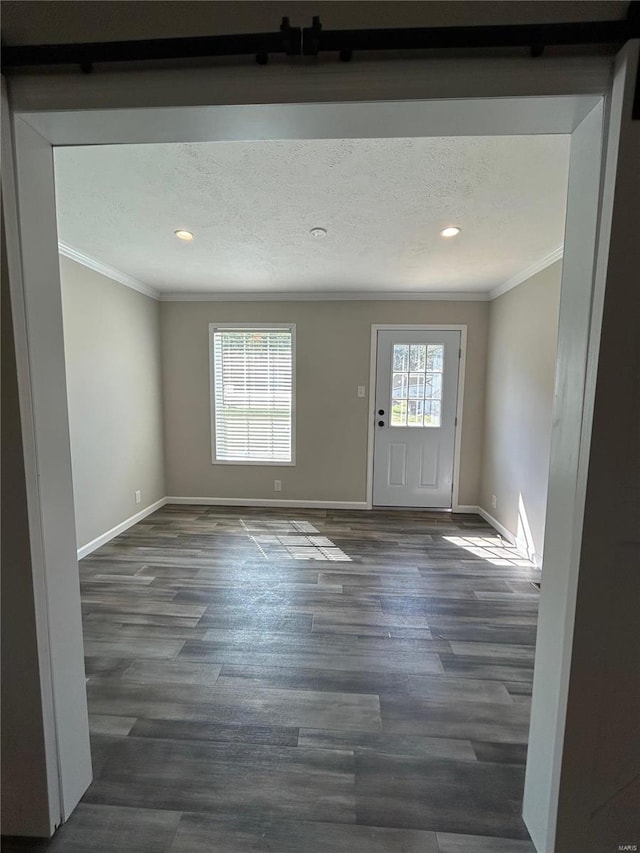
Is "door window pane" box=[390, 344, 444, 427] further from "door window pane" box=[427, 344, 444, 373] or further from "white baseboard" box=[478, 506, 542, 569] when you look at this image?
"white baseboard" box=[478, 506, 542, 569]

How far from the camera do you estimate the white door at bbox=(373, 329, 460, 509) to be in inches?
155

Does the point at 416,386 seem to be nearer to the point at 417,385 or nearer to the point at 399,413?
the point at 417,385

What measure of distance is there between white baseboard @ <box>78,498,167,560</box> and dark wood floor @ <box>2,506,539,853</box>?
203 millimetres

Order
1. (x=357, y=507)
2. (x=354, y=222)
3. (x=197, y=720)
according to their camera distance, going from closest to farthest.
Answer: (x=197, y=720)
(x=354, y=222)
(x=357, y=507)

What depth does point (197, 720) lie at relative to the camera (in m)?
1.44

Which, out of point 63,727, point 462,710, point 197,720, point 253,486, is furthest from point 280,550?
point 63,727

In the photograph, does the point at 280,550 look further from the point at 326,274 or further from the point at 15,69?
the point at 15,69

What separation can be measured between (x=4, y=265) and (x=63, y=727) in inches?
53.0

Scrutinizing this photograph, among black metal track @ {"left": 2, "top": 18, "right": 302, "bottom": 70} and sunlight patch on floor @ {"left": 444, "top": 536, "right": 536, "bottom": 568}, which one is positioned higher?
black metal track @ {"left": 2, "top": 18, "right": 302, "bottom": 70}

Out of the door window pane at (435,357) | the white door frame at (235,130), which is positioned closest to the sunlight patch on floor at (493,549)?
the door window pane at (435,357)

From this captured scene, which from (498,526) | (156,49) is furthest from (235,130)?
(498,526)

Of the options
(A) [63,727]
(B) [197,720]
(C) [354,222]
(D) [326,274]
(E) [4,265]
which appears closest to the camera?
(E) [4,265]

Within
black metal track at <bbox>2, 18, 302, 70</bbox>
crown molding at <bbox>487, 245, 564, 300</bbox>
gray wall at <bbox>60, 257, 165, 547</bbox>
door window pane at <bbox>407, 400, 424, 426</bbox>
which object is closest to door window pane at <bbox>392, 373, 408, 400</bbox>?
door window pane at <bbox>407, 400, 424, 426</bbox>

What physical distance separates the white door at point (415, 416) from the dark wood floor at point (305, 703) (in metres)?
1.25
